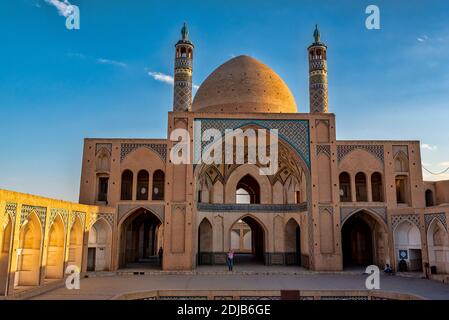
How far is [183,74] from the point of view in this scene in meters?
16.5

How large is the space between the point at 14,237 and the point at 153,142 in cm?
680

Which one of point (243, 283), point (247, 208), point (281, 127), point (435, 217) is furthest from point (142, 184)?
point (435, 217)

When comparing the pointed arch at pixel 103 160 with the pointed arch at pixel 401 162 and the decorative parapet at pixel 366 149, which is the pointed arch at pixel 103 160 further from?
the pointed arch at pixel 401 162

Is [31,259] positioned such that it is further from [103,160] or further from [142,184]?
[142,184]

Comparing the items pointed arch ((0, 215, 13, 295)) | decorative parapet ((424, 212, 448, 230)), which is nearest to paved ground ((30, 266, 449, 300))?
pointed arch ((0, 215, 13, 295))

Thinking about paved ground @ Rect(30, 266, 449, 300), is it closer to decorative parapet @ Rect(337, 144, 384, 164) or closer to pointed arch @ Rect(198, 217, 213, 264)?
pointed arch @ Rect(198, 217, 213, 264)

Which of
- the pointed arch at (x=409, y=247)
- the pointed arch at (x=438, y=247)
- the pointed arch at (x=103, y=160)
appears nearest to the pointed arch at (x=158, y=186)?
the pointed arch at (x=103, y=160)

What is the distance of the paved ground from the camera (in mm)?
9098

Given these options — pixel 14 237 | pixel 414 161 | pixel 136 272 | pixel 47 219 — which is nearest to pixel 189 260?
pixel 136 272

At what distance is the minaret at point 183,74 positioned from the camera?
53.6 ft

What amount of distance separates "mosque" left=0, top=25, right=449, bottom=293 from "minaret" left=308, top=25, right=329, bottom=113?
0.04m

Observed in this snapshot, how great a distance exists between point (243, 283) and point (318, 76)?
31.2ft

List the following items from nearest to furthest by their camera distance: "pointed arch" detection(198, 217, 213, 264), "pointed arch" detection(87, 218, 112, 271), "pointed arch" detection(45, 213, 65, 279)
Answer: "pointed arch" detection(45, 213, 65, 279) < "pointed arch" detection(87, 218, 112, 271) < "pointed arch" detection(198, 217, 213, 264)
